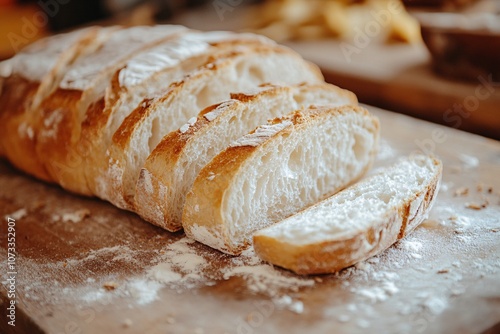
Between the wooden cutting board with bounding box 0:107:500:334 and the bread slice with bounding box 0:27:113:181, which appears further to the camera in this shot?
the bread slice with bounding box 0:27:113:181

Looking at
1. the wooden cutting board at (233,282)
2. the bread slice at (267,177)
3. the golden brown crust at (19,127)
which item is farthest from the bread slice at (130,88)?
the bread slice at (267,177)

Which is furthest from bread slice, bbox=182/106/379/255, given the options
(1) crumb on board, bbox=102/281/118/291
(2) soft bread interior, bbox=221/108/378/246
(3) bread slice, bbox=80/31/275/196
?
(3) bread slice, bbox=80/31/275/196

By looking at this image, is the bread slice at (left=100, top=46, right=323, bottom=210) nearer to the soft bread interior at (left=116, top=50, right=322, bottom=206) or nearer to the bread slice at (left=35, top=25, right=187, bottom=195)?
the soft bread interior at (left=116, top=50, right=322, bottom=206)

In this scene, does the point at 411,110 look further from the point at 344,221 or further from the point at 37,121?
the point at 37,121

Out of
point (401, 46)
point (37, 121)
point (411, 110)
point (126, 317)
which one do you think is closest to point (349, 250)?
point (126, 317)

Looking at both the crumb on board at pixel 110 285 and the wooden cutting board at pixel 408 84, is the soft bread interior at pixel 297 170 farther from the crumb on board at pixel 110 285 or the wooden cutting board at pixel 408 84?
the wooden cutting board at pixel 408 84

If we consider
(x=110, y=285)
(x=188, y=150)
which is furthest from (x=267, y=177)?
(x=110, y=285)
